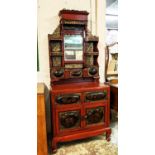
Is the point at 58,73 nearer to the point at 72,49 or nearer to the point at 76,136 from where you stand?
the point at 72,49

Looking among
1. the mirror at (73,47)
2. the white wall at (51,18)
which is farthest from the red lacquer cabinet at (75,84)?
the white wall at (51,18)

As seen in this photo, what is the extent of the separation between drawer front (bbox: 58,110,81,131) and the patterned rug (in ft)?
0.96

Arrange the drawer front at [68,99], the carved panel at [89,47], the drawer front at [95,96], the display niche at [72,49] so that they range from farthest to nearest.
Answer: the carved panel at [89,47] → the display niche at [72,49] → the drawer front at [95,96] → the drawer front at [68,99]

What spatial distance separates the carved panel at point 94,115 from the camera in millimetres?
2270

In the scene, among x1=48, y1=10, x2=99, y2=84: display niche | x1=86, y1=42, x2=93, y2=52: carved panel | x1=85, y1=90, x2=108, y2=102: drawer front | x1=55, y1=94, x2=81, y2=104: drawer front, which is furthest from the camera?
x1=86, y1=42, x2=93, y2=52: carved panel

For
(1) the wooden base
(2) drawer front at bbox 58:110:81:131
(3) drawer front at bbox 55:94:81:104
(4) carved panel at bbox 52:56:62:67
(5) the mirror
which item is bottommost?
(1) the wooden base

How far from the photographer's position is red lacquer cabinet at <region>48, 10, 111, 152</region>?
2139 mm

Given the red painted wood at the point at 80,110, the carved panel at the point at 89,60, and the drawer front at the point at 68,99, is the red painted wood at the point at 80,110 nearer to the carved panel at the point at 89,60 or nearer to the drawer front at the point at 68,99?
the drawer front at the point at 68,99

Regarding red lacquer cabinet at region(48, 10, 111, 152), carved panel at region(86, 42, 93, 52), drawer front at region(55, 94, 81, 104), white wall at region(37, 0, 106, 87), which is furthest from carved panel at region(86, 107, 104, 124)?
carved panel at region(86, 42, 93, 52)

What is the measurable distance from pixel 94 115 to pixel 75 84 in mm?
556

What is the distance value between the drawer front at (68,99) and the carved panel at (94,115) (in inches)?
9.7

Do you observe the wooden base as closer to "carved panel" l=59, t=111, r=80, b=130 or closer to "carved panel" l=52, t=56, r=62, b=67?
"carved panel" l=59, t=111, r=80, b=130
